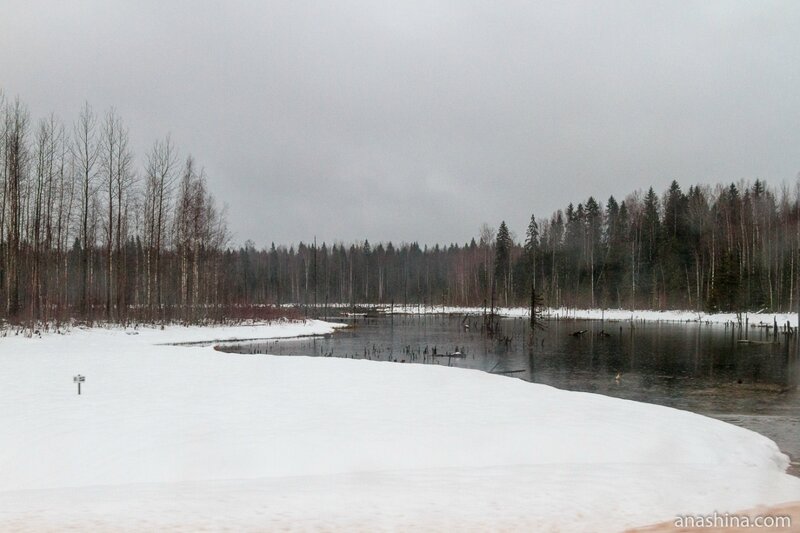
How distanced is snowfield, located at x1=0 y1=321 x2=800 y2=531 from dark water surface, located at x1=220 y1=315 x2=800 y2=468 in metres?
3.85

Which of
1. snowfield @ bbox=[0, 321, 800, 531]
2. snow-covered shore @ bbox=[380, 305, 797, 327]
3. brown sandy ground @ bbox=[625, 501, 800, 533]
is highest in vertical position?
brown sandy ground @ bbox=[625, 501, 800, 533]

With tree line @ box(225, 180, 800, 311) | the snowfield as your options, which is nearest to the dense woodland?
tree line @ box(225, 180, 800, 311)

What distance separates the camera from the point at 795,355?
27.7 m

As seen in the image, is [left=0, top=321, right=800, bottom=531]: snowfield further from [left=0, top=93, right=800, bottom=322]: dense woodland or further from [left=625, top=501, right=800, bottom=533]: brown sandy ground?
[left=0, top=93, right=800, bottom=322]: dense woodland

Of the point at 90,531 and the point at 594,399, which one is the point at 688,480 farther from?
the point at 90,531

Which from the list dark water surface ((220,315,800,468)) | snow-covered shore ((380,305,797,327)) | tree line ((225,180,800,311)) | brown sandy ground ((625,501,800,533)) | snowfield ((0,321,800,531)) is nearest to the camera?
brown sandy ground ((625,501,800,533))

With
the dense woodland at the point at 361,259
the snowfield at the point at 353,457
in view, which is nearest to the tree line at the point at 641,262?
the dense woodland at the point at 361,259

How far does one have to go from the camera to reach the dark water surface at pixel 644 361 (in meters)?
15.5

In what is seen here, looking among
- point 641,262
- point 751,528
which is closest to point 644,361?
point 751,528

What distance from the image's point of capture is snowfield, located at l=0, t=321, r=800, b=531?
607 cm

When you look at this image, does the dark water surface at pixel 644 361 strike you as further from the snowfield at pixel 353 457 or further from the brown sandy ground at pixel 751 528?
the brown sandy ground at pixel 751 528

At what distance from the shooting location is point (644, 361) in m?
25.9

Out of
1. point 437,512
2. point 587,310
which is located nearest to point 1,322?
point 437,512

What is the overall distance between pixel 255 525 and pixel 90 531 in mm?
1590
